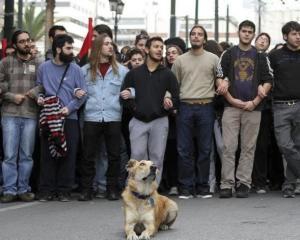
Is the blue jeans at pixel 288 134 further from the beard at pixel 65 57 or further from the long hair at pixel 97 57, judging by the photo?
the beard at pixel 65 57

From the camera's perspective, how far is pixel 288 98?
36.3ft

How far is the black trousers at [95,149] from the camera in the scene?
10.8 metres

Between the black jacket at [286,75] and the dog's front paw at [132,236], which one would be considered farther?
the black jacket at [286,75]

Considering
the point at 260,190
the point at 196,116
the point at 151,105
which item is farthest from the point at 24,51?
the point at 260,190

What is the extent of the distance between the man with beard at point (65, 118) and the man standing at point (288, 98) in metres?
2.86

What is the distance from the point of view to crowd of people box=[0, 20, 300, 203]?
35.4ft

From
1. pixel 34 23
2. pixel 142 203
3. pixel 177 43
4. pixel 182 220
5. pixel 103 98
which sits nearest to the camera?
pixel 142 203

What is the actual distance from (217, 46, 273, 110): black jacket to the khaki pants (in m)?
0.24

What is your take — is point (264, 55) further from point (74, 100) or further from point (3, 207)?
point (3, 207)

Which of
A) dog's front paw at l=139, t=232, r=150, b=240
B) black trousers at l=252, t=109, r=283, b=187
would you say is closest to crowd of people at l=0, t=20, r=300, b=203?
black trousers at l=252, t=109, r=283, b=187

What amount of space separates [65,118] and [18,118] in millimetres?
687

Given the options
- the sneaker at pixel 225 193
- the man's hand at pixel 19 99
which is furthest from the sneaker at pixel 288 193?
the man's hand at pixel 19 99

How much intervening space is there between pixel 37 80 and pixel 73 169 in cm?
139

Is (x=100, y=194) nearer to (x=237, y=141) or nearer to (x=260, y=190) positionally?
(x=237, y=141)
